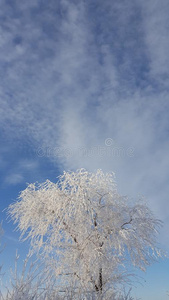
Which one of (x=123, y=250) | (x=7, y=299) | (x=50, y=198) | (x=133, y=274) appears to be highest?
(x=50, y=198)

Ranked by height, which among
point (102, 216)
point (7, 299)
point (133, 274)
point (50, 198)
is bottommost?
point (7, 299)

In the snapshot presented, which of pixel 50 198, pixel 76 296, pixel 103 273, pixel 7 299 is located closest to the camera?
pixel 7 299

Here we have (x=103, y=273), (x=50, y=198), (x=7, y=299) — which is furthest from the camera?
(x=50, y=198)

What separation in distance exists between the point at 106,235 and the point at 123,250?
0.98 m

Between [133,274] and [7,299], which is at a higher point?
[133,274]

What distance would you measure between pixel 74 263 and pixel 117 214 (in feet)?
9.52

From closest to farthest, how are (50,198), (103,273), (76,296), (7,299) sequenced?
(7,299) → (76,296) → (103,273) → (50,198)

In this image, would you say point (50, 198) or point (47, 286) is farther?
point (50, 198)

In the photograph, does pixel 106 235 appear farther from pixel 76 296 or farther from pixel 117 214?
pixel 76 296

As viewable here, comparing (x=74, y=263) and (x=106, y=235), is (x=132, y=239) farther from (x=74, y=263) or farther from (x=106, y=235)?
(x=74, y=263)

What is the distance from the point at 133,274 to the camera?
12312 mm

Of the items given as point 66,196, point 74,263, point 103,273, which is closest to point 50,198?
point 66,196

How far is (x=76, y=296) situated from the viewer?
6555 mm

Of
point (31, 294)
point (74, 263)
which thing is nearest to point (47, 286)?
point (31, 294)
